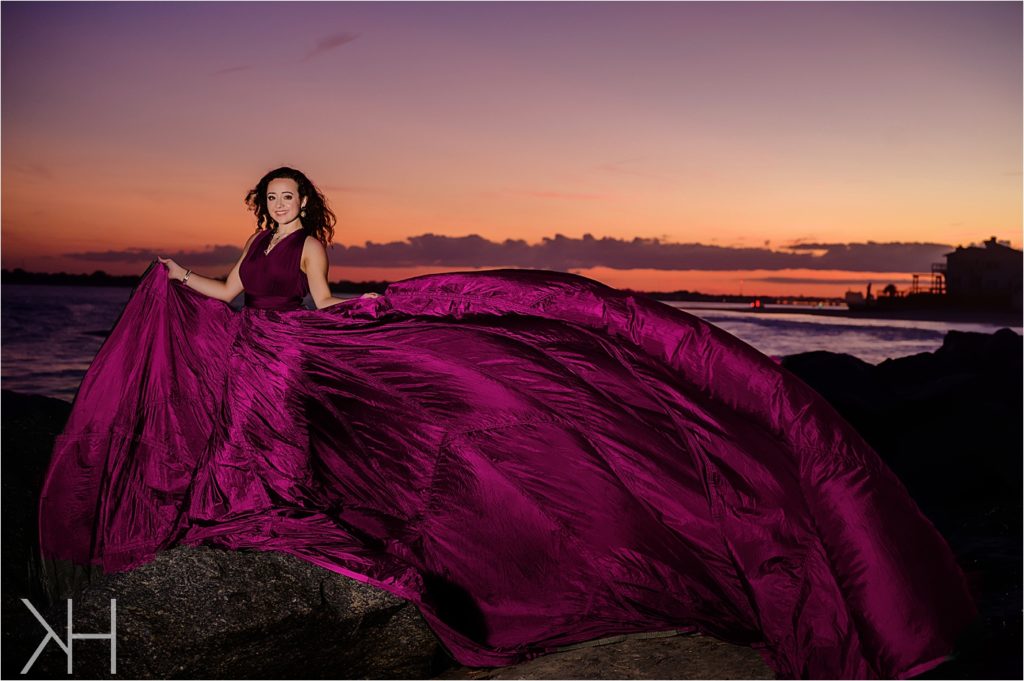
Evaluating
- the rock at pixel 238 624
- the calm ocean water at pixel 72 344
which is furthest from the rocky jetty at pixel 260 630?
the calm ocean water at pixel 72 344

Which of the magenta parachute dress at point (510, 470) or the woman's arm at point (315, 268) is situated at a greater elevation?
the woman's arm at point (315, 268)

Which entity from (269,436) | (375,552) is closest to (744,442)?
(375,552)

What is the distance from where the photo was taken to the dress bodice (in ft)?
15.7

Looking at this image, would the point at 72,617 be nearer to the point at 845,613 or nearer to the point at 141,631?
the point at 141,631

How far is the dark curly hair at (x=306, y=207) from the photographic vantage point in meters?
4.99

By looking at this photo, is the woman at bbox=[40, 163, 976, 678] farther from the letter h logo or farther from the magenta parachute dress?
the letter h logo

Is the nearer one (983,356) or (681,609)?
(681,609)

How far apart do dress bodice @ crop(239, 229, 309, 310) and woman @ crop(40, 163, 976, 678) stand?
220mm

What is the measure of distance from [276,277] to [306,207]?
1.72 feet

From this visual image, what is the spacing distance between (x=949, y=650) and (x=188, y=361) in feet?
13.1

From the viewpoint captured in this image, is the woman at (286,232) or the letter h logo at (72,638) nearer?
the letter h logo at (72,638)

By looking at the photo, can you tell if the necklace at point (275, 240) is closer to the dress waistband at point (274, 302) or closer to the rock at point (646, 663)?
the dress waistband at point (274, 302)

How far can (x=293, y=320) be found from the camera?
4434 millimetres

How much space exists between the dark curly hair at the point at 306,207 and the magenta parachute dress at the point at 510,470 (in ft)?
2.30
